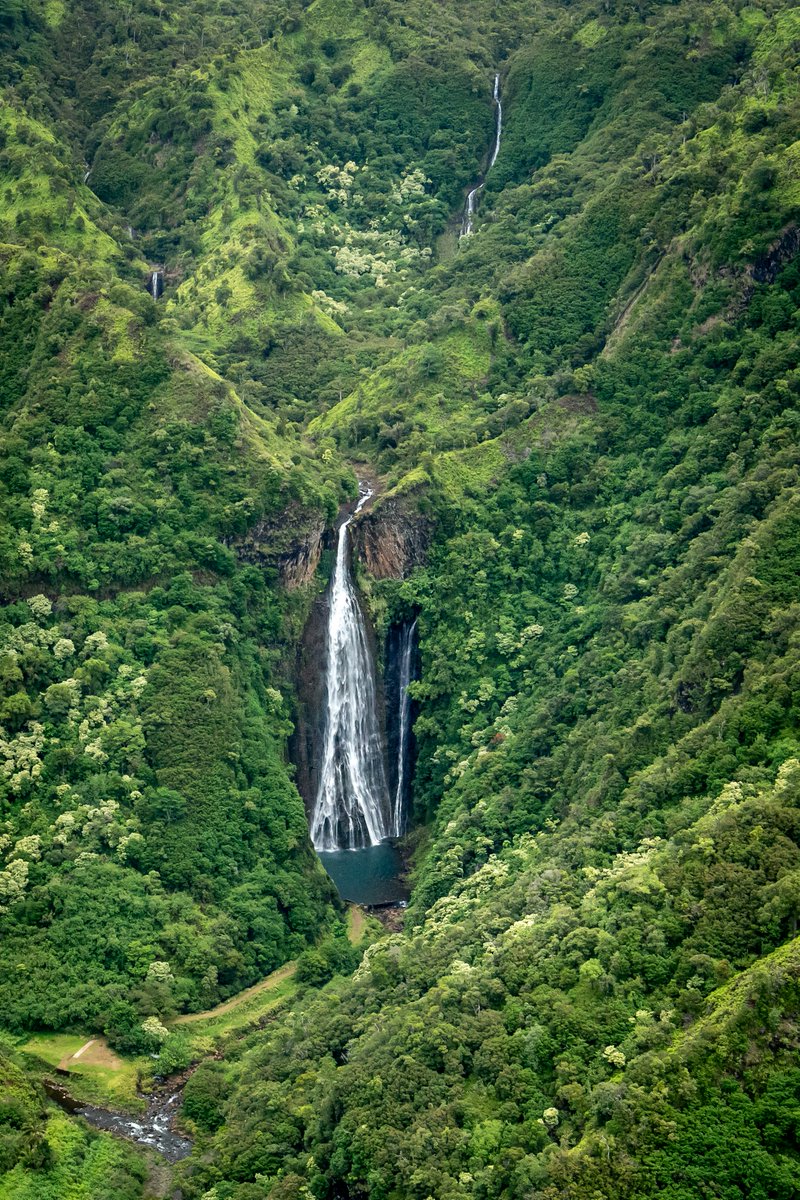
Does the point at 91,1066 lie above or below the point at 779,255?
below

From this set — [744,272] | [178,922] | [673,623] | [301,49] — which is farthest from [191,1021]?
[301,49]

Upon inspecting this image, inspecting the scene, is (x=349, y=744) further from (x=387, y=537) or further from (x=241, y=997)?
(x=241, y=997)

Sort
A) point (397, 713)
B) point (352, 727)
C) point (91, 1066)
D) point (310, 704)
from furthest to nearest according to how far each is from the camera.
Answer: point (397, 713) < point (352, 727) < point (310, 704) < point (91, 1066)

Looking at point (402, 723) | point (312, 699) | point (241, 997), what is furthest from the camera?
point (402, 723)

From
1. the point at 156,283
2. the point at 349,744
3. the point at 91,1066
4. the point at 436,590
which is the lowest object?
the point at 91,1066

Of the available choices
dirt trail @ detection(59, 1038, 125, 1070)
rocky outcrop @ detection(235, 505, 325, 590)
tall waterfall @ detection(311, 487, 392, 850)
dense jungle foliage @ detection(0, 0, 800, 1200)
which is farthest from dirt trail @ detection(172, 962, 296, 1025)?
rocky outcrop @ detection(235, 505, 325, 590)

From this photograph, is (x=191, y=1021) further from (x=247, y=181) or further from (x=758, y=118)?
(x=247, y=181)

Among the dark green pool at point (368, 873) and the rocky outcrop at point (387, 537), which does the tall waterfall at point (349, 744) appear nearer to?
the dark green pool at point (368, 873)

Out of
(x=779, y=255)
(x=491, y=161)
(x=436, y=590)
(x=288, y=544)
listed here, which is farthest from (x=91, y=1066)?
(x=491, y=161)
